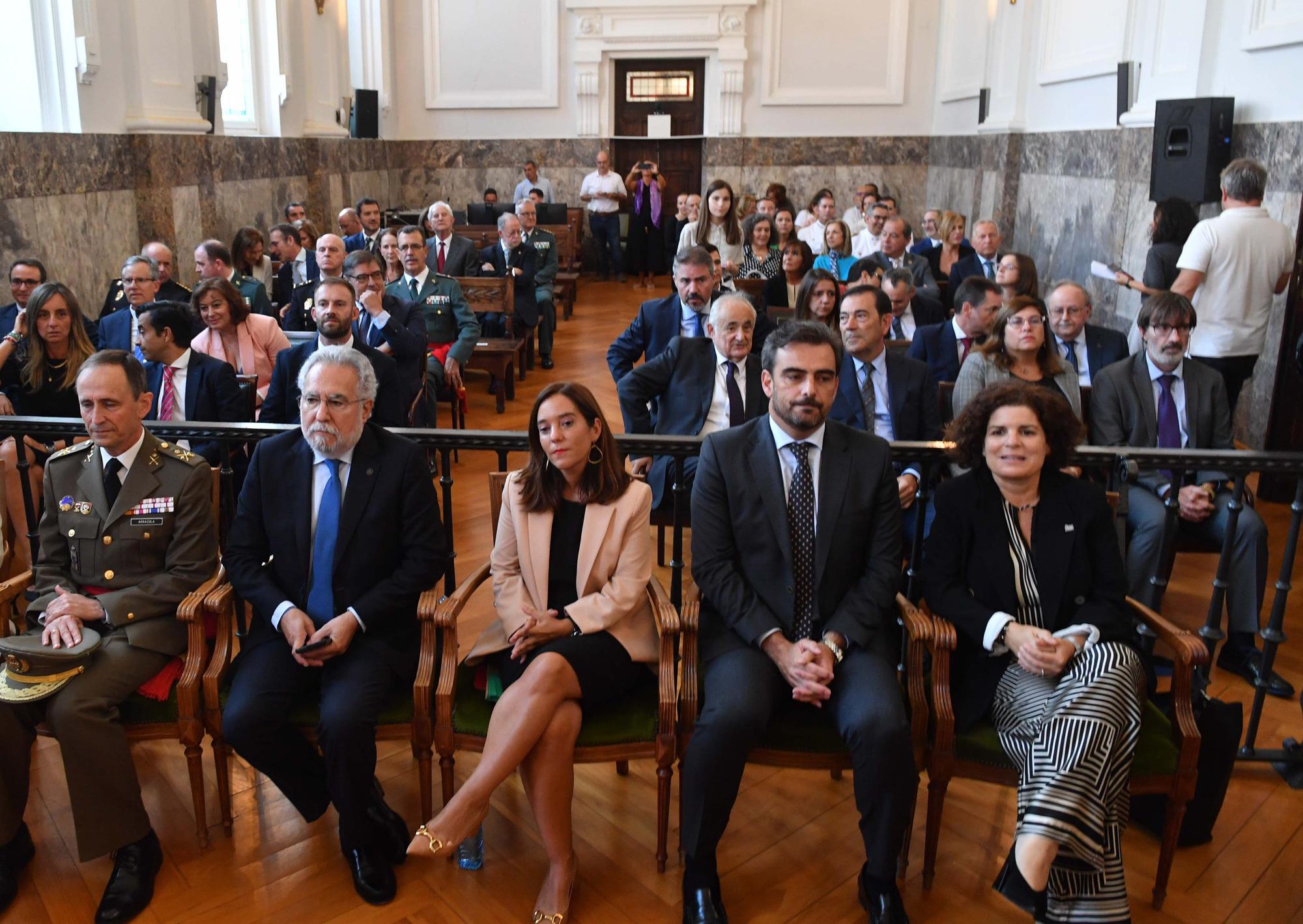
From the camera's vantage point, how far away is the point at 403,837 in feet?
8.92

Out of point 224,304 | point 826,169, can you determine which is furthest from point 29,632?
point 826,169

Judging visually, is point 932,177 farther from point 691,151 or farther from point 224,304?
point 224,304

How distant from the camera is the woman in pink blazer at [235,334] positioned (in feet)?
15.8

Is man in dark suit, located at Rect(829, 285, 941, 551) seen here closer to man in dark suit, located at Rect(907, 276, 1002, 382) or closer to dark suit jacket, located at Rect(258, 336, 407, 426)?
man in dark suit, located at Rect(907, 276, 1002, 382)

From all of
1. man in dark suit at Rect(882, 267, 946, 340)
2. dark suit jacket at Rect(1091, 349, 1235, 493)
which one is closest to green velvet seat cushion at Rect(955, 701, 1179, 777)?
dark suit jacket at Rect(1091, 349, 1235, 493)

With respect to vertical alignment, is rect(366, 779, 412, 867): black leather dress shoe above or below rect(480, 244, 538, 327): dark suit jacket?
below

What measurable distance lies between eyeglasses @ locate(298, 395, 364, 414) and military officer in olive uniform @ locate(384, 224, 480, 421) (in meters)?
3.73

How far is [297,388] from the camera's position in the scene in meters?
4.25

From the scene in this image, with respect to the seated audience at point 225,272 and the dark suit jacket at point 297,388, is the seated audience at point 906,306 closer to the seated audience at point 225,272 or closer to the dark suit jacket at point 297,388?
the dark suit jacket at point 297,388

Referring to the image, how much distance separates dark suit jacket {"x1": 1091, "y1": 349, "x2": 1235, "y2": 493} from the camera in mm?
3830

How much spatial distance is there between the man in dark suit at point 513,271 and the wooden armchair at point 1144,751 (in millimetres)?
5718

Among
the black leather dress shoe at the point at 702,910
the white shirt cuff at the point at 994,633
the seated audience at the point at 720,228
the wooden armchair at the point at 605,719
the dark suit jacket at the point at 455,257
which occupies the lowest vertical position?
the black leather dress shoe at the point at 702,910

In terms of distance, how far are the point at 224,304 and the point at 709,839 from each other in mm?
3516

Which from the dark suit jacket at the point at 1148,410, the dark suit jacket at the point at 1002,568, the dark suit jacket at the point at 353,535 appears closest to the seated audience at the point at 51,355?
the dark suit jacket at the point at 353,535
